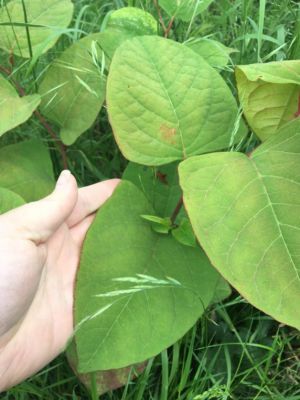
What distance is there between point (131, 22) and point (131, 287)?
576mm

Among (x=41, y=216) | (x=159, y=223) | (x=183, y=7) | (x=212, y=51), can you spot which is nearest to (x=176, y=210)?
(x=159, y=223)

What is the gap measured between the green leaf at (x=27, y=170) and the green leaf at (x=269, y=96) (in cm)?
44

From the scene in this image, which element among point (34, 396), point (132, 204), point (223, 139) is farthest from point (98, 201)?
point (34, 396)

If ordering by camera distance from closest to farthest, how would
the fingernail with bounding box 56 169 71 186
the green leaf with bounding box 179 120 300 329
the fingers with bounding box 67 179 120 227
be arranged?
the green leaf with bounding box 179 120 300 329, the fingernail with bounding box 56 169 71 186, the fingers with bounding box 67 179 120 227

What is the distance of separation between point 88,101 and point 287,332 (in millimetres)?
655

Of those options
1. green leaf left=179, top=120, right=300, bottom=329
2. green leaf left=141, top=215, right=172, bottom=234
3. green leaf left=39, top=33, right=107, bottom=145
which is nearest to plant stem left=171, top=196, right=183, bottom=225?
green leaf left=141, top=215, right=172, bottom=234

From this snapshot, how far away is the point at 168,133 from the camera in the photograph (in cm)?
103

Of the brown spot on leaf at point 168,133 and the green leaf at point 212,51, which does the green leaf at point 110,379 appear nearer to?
the brown spot on leaf at point 168,133

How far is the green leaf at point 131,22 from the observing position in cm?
118

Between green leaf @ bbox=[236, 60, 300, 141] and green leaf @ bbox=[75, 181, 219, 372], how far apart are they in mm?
268

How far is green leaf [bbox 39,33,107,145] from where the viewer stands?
3.93 ft

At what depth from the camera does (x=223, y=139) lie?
1050 millimetres

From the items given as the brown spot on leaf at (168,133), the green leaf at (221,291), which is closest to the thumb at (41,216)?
the brown spot on leaf at (168,133)

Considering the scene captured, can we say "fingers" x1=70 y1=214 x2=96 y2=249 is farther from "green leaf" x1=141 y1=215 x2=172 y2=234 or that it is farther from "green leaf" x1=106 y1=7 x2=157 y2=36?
"green leaf" x1=106 y1=7 x2=157 y2=36
